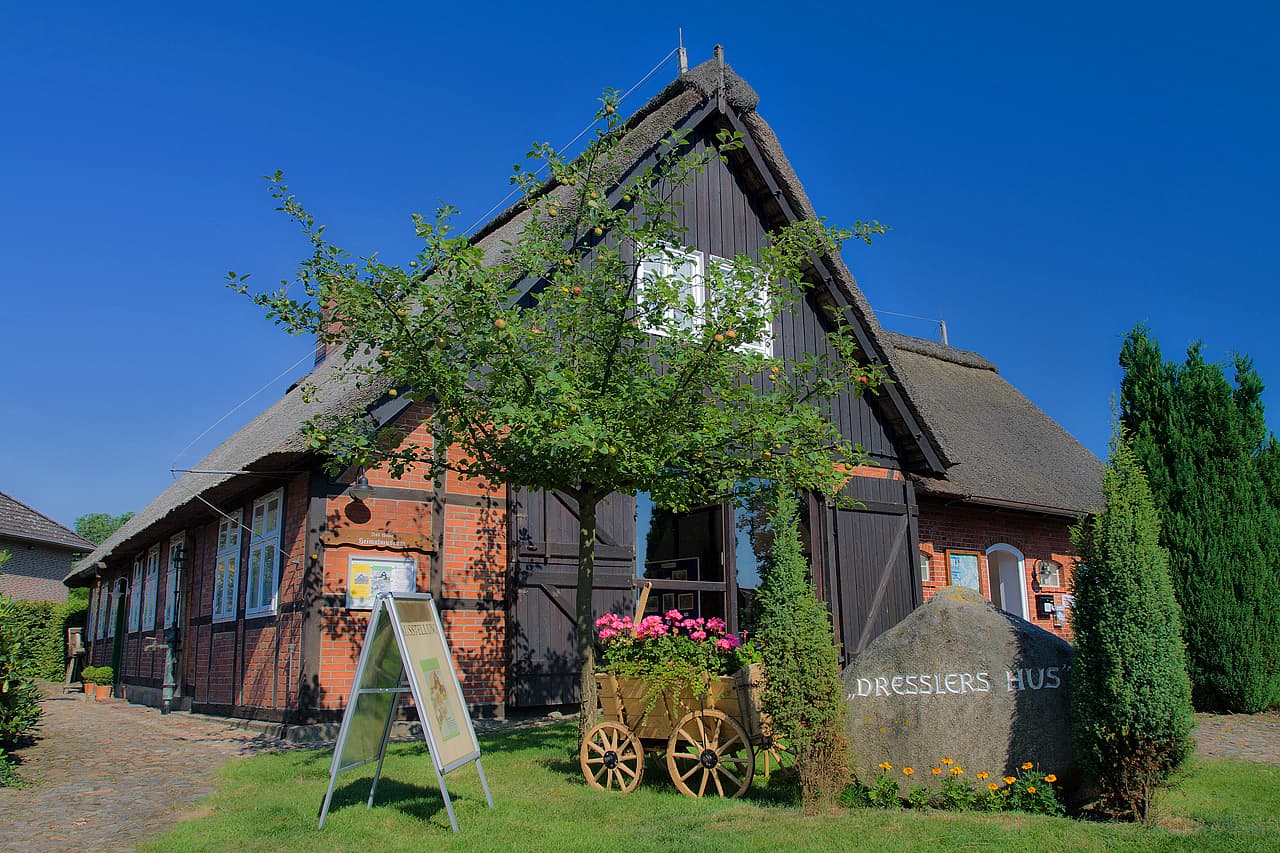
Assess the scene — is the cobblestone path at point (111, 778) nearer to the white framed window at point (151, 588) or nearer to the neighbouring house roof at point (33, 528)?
the white framed window at point (151, 588)

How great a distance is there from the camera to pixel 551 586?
10812 millimetres

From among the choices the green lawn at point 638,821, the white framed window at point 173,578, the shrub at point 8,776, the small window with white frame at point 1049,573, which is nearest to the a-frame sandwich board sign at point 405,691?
the green lawn at point 638,821

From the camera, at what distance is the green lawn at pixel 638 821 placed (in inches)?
205

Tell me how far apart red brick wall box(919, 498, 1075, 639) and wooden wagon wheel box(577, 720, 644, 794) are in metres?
8.27

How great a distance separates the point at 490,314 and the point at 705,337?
166 centimetres

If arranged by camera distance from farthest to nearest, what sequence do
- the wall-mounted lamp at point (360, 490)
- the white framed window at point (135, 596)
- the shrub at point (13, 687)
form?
the white framed window at point (135, 596), the wall-mounted lamp at point (360, 490), the shrub at point (13, 687)

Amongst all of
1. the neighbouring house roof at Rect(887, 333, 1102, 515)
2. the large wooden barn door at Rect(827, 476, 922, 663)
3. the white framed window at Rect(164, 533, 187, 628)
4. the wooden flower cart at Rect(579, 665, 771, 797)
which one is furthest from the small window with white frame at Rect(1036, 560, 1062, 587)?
the white framed window at Rect(164, 533, 187, 628)

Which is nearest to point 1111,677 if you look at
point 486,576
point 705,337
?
point 705,337

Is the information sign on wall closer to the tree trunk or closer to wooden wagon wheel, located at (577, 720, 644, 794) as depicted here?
the tree trunk

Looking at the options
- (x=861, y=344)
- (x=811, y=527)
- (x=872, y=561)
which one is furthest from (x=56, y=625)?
(x=861, y=344)

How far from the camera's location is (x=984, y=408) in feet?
60.3

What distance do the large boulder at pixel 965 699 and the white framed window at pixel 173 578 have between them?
12058 millimetres

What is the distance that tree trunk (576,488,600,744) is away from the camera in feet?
24.4

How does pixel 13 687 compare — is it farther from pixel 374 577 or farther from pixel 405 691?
pixel 405 691
